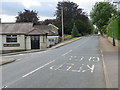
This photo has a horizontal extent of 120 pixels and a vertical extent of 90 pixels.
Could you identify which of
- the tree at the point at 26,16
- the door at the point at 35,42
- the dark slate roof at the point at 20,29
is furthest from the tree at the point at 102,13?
the door at the point at 35,42

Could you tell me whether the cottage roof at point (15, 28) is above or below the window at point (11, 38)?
above

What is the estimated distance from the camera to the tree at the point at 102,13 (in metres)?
87.9

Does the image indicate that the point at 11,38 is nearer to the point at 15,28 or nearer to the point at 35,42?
the point at 15,28

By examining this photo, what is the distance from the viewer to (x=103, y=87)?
8.95 m

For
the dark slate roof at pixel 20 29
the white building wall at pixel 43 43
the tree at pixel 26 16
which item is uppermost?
the tree at pixel 26 16

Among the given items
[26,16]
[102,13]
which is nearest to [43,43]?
[26,16]

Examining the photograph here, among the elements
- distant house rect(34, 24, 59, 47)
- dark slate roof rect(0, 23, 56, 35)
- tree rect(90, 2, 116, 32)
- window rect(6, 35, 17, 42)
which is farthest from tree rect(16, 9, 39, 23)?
window rect(6, 35, 17, 42)

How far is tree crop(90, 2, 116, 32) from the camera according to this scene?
289ft

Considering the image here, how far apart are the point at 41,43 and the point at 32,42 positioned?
1.53m

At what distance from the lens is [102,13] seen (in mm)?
88312

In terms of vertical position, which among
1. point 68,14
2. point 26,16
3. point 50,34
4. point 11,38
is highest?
point 68,14

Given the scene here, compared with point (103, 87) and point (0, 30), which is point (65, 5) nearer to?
point (0, 30)

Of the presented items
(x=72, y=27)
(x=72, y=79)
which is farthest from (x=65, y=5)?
(x=72, y=79)

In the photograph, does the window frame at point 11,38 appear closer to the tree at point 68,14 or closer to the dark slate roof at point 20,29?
the dark slate roof at point 20,29
